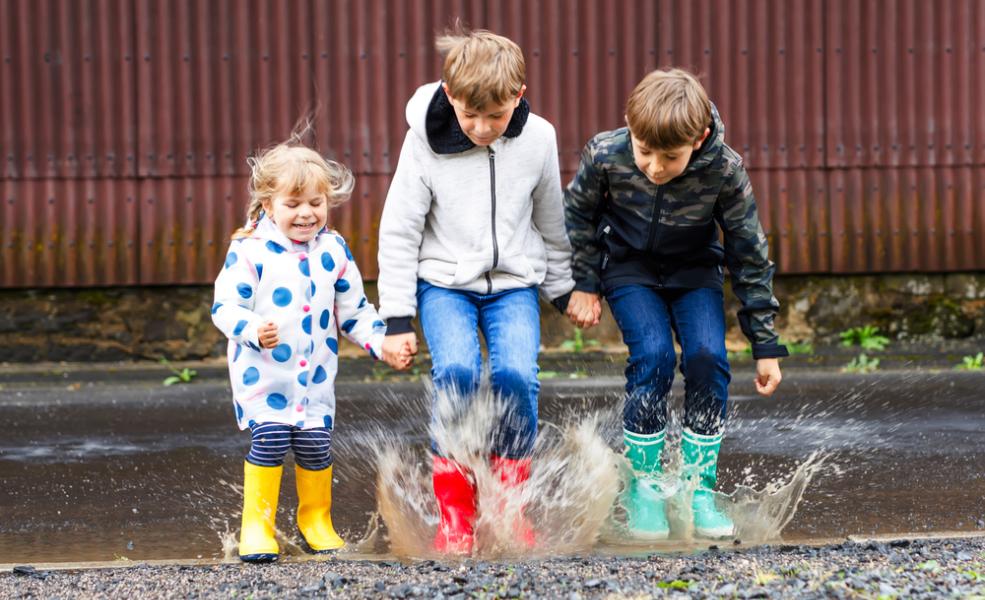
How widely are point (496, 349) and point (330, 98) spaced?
556 cm

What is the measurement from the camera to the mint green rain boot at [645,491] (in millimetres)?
4797

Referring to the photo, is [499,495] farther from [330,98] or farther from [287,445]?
[330,98]

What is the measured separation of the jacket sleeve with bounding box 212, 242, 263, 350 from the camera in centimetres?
438

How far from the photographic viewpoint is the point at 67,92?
9.60 meters

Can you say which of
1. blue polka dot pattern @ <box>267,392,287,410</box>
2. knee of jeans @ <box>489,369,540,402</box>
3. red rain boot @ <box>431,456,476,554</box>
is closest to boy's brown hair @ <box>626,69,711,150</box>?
knee of jeans @ <box>489,369,540,402</box>

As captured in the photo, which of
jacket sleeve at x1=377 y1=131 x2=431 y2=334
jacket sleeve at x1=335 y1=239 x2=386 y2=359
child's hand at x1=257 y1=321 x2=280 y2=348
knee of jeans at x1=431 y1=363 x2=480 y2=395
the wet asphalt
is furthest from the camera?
the wet asphalt

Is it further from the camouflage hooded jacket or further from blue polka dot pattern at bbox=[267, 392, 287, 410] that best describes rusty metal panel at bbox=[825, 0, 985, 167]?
blue polka dot pattern at bbox=[267, 392, 287, 410]

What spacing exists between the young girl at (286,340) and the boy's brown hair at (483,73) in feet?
2.06

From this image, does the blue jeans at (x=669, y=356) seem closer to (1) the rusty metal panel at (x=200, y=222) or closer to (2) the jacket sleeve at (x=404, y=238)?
(2) the jacket sleeve at (x=404, y=238)

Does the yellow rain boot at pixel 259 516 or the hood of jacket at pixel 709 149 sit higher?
the hood of jacket at pixel 709 149

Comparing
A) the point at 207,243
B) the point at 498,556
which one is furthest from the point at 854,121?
the point at 498,556

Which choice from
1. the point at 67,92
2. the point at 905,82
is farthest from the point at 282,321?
the point at 905,82

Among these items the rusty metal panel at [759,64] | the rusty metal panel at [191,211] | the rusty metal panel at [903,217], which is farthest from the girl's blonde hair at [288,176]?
the rusty metal panel at [903,217]

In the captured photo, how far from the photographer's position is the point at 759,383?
494 cm
